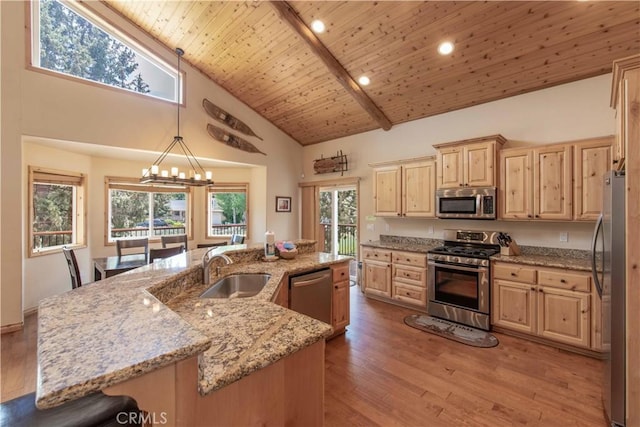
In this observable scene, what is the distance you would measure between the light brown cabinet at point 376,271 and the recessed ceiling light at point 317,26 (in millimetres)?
3134

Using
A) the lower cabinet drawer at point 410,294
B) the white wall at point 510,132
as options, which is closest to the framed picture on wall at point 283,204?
the white wall at point 510,132

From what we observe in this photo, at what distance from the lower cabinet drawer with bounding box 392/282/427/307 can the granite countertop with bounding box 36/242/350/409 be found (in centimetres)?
266

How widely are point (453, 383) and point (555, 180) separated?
2.47m

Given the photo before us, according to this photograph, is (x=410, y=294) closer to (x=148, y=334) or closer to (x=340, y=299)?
(x=340, y=299)

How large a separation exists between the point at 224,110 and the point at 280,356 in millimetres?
5114

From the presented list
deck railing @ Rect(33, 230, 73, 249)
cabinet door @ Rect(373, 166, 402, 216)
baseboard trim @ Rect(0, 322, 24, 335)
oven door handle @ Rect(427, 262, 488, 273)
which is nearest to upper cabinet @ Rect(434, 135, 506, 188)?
cabinet door @ Rect(373, 166, 402, 216)

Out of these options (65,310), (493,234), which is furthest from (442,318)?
(65,310)

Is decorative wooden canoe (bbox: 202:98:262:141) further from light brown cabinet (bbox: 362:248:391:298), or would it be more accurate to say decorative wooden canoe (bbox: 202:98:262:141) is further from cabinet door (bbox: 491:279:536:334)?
cabinet door (bbox: 491:279:536:334)

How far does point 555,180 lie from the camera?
3090mm

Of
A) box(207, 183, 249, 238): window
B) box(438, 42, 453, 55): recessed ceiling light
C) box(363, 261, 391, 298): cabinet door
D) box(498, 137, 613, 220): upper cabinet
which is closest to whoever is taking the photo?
box(498, 137, 613, 220): upper cabinet

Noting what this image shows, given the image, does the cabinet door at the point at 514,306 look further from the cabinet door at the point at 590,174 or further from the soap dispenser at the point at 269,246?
the soap dispenser at the point at 269,246

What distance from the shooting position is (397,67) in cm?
368

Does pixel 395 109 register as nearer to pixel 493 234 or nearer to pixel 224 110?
pixel 493 234

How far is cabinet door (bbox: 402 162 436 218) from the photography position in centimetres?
408
